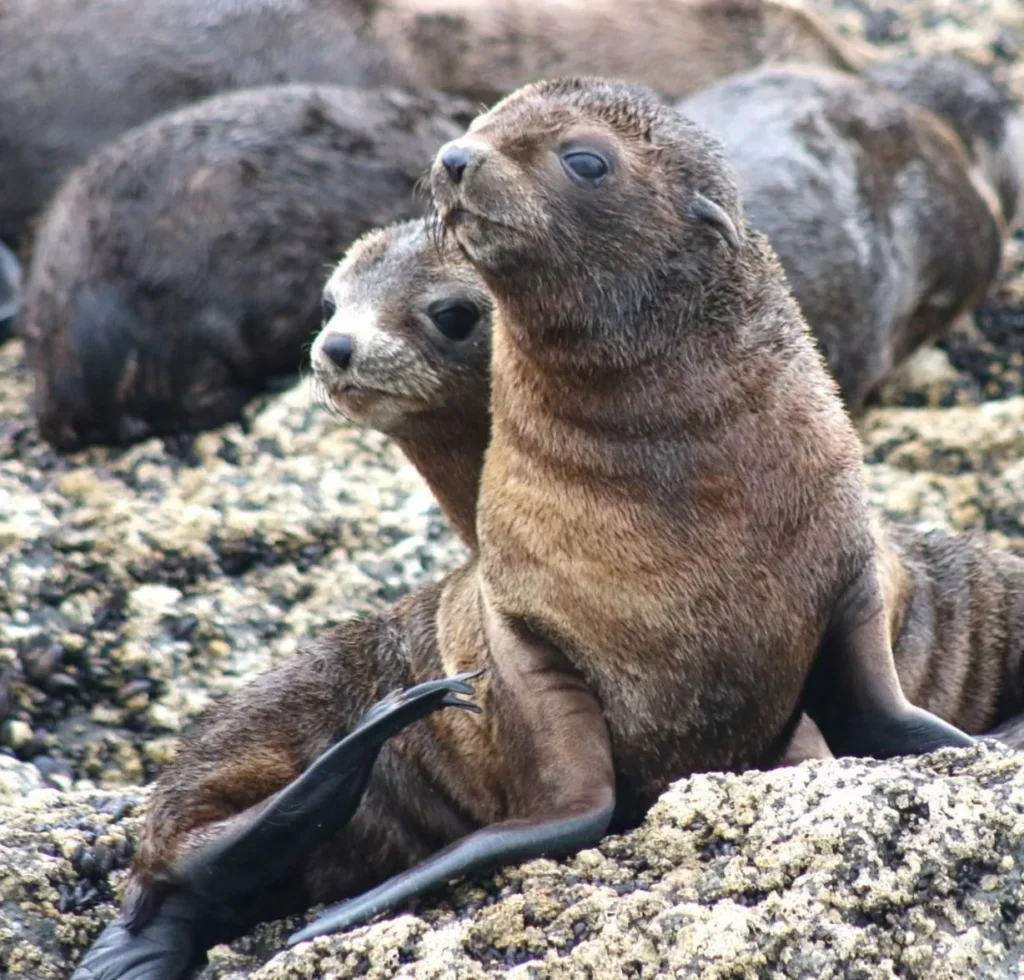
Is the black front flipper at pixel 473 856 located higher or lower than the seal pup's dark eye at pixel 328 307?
lower

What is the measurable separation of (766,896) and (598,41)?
8.78 m

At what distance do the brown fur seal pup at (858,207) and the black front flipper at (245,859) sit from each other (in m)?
4.51

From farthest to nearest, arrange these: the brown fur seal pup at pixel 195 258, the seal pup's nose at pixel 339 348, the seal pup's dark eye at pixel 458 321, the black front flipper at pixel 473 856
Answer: the brown fur seal pup at pixel 195 258
the seal pup's dark eye at pixel 458 321
the seal pup's nose at pixel 339 348
the black front flipper at pixel 473 856

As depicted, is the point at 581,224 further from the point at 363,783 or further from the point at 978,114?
the point at 978,114

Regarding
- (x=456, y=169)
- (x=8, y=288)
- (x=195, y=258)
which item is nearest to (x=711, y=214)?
(x=456, y=169)

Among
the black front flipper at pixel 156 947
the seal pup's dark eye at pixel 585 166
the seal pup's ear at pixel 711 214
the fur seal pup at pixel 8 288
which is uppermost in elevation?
the seal pup's dark eye at pixel 585 166

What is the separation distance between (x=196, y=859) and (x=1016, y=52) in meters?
9.83

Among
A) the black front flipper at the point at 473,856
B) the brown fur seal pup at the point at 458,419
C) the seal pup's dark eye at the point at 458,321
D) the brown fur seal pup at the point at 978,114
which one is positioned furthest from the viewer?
the brown fur seal pup at the point at 978,114

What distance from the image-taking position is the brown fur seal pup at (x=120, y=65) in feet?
34.1

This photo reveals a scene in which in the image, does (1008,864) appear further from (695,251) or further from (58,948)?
(58,948)

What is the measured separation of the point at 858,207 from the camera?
29.6 ft

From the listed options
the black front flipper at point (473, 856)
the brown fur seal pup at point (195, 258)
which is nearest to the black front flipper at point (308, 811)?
the black front flipper at point (473, 856)

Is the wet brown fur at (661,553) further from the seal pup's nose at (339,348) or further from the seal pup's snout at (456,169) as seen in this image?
the seal pup's nose at (339,348)

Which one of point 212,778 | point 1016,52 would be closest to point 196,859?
point 212,778
